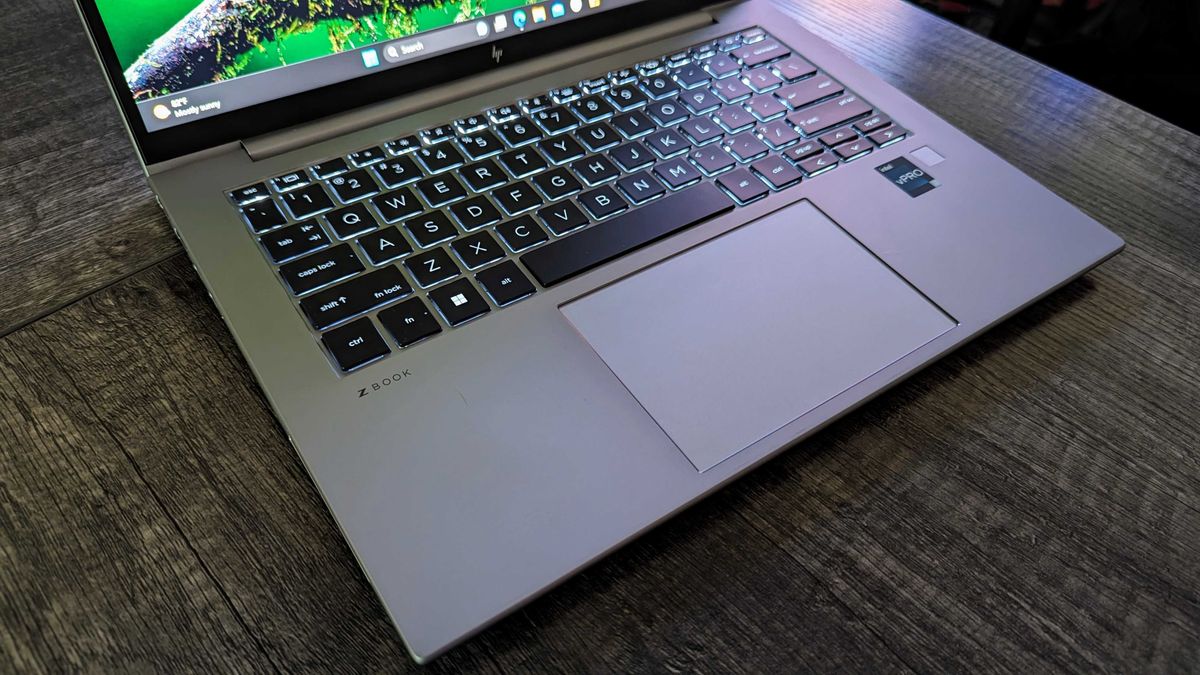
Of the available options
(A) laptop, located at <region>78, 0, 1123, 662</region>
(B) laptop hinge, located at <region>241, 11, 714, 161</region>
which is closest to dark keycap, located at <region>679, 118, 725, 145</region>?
(A) laptop, located at <region>78, 0, 1123, 662</region>

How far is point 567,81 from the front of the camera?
60 cm

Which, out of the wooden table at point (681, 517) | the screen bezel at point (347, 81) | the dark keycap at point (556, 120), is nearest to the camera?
the wooden table at point (681, 517)

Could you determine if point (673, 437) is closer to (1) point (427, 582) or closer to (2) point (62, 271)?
(1) point (427, 582)

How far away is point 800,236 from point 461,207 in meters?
0.21

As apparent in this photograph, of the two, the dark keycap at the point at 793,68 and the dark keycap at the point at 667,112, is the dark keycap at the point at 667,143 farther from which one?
the dark keycap at the point at 793,68

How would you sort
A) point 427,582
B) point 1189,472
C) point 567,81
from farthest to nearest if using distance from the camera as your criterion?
point 567,81, point 1189,472, point 427,582

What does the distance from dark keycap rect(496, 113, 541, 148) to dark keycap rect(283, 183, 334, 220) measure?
127mm

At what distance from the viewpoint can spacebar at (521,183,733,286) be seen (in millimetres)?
473

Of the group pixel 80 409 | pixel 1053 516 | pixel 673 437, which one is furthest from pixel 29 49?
pixel 1053 516

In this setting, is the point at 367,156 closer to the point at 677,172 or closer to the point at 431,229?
the point at 431,229

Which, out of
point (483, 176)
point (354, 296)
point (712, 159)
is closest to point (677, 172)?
point (712, 159)

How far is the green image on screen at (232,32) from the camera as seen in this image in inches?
17.7

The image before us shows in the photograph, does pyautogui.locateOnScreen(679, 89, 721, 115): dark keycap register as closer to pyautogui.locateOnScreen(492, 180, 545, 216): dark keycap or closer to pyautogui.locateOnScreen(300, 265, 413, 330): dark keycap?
pyautogui.locateOnScreen(492, 180, 545, 216): dark keycap

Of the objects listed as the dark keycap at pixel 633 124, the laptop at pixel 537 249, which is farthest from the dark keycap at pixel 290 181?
the dark keycap at pixel 633 124
